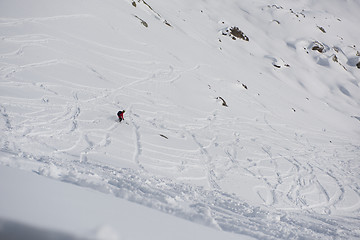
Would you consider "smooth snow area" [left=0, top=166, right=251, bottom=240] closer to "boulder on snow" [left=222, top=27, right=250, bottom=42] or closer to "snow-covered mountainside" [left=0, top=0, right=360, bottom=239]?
"snow-covered mountainside" [left=0, top=0, right=360, bottom=239]

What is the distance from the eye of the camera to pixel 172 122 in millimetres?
12680

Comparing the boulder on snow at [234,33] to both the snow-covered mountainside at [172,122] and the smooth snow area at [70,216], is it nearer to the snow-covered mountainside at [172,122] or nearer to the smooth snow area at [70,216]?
the snow-covered mountainside at [172,122]

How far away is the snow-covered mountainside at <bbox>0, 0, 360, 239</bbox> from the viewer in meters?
6.36

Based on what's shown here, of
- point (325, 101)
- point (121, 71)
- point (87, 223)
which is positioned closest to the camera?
point (87, 223)

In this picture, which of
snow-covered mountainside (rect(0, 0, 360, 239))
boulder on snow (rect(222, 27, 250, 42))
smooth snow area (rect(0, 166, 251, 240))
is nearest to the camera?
smooth snow area (rect(0, 166, 251, 240))

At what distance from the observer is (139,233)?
2514 mm

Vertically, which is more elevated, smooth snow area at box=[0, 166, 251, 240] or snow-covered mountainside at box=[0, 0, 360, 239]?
smooth snow area at box=[0, 166, 251, 240]

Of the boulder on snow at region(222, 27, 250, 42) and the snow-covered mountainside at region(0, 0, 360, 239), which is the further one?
the boulder on snow at region(222, 27, 250, 42)

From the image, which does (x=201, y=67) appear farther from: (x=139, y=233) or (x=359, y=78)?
(x=359, y=78)

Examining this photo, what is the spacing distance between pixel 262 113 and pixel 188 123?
793cm

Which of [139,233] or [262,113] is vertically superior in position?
[139,233]

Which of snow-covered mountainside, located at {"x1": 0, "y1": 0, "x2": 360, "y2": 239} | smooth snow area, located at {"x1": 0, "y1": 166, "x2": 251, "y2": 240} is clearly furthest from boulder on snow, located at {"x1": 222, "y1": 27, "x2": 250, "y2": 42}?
smooth snow area, located at {"x1": 0, "y1": 166, "x2": 251, "y2": 240}

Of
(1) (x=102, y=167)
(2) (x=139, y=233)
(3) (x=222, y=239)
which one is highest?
(2) (x=139, y=233)

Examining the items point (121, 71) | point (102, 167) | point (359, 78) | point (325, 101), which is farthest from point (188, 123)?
point (359, 78)
